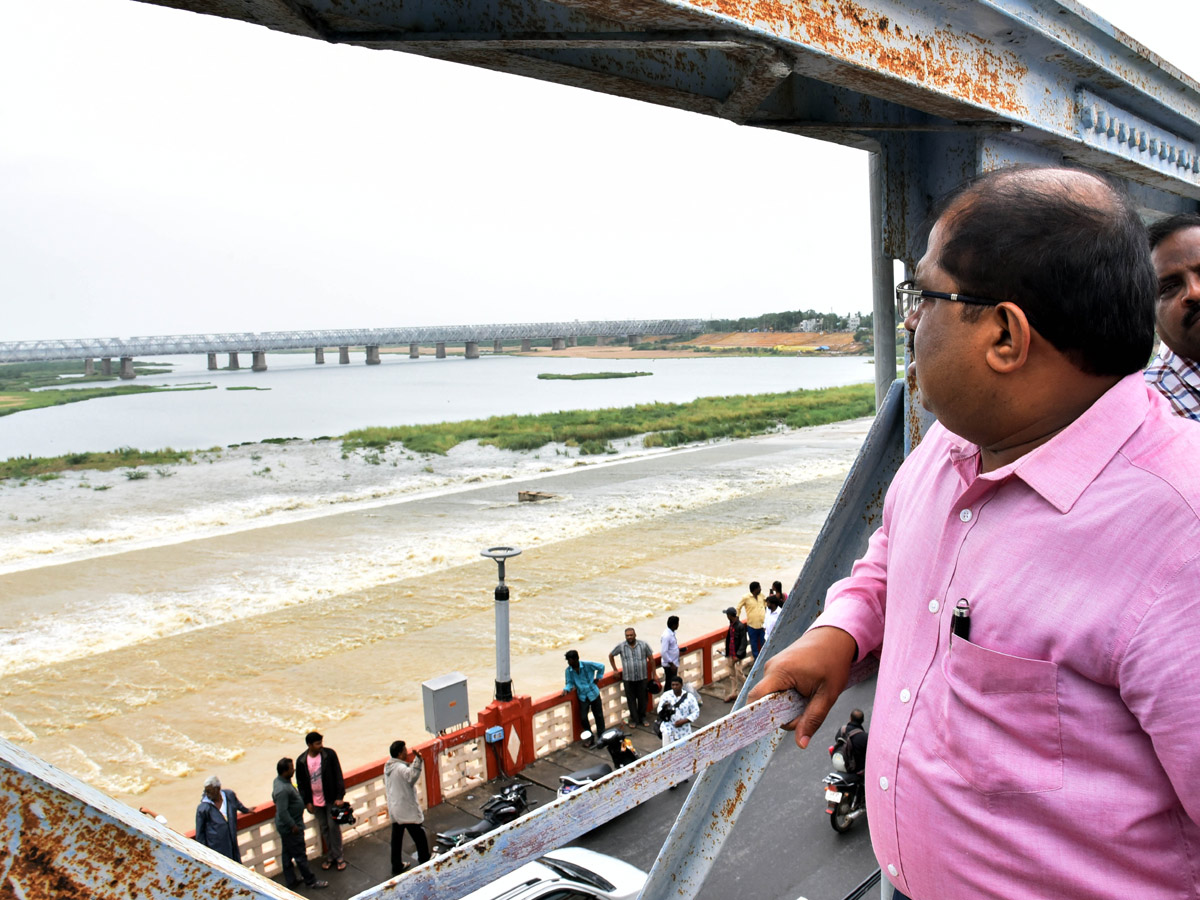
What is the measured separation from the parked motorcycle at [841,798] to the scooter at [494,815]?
10.4 ft

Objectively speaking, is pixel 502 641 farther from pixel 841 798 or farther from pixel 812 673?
pixel 812 673

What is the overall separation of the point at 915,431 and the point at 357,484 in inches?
1980

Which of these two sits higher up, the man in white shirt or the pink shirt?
the pink shirt

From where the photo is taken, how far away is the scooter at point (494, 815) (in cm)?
828

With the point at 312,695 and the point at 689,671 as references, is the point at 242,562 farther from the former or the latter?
the point at 689,671

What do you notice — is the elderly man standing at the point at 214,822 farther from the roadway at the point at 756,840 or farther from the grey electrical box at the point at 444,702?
the grey electrical box at the point at 444,702

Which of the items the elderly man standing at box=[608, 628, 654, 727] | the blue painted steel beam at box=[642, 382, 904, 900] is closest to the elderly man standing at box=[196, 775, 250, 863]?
the elderly man standing at box=[608, 628, 654, 727]

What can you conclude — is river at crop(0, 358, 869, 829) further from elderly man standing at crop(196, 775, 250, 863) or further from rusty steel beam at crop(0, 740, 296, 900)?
rusty steel beam at crop(0, 740, 296, 900)

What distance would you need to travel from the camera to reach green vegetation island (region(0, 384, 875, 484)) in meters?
62.5

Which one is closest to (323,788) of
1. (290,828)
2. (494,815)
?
(290,828)

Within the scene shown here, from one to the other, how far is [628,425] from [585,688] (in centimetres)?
6268

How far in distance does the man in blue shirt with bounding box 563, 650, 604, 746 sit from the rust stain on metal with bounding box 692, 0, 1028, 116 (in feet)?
32.6

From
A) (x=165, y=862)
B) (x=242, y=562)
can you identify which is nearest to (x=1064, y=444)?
(x=165, y=862)

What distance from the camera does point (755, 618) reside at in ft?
43.7
